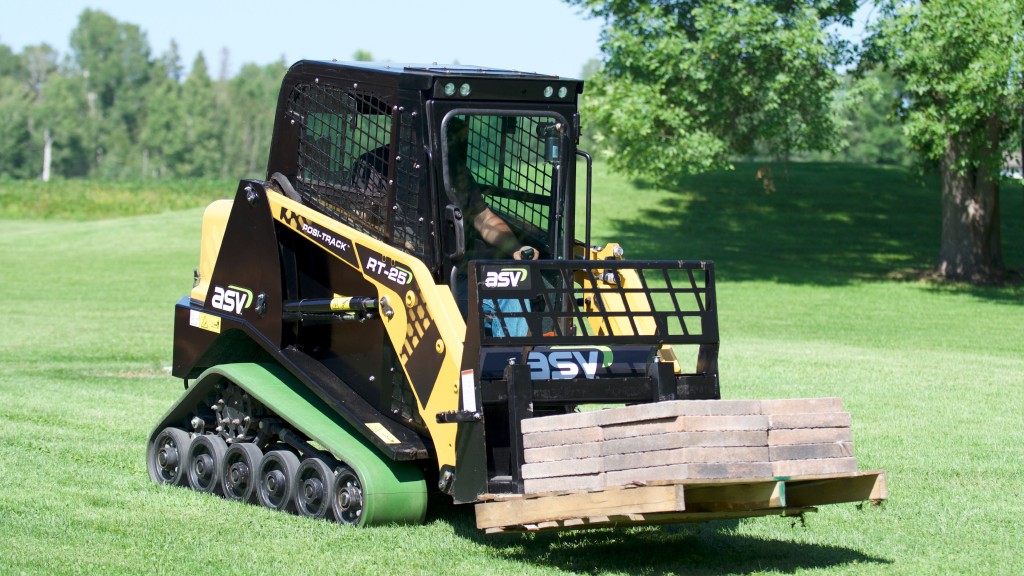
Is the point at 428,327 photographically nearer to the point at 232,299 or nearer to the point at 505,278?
the point at 505,278

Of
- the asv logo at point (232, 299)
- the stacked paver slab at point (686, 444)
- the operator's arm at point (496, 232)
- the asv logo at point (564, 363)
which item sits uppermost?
the operator's arm at point (496, 232)

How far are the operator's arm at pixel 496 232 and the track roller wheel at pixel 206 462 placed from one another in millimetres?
2480

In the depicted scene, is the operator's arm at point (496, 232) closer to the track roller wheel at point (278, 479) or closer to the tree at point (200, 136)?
the track roller wheel at point (278, 479)

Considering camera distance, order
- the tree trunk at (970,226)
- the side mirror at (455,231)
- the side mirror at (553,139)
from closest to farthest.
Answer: the side mirror at (455,231), the side mirror at (553,139), the tree trunk at (970,226)

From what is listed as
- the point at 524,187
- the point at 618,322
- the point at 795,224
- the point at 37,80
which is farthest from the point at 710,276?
the point at 37,80

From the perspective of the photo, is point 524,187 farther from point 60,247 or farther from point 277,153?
point 60,247

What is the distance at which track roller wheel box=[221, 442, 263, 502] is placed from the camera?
9.05 meters

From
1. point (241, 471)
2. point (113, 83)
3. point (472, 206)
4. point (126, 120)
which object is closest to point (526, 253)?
point (472, 206)

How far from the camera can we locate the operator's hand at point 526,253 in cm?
831

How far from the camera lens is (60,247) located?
41344 mm

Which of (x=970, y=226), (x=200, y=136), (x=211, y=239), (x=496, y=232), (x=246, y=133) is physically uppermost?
(x=246, y=133)

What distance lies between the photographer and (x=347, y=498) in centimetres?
837

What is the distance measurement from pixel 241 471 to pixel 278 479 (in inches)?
17.9

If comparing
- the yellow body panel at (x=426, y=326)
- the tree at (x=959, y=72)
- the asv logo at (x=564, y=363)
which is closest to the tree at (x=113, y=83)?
the tree at (x=959, y=72)
